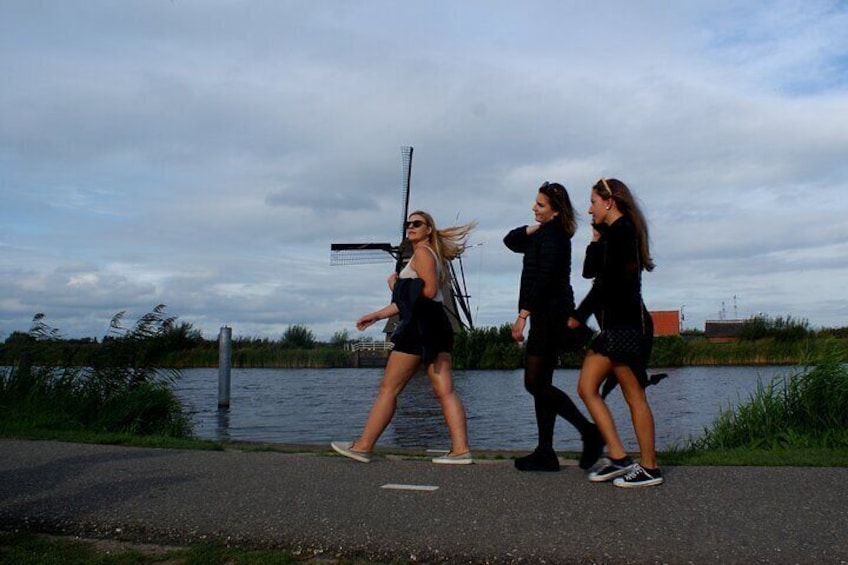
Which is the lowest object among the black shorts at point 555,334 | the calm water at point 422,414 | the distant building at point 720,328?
the calm water at point 422,414

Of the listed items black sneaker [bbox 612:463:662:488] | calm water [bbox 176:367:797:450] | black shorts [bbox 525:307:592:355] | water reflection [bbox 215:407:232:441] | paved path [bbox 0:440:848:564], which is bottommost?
water reflection [bbox 215:407:232:441]

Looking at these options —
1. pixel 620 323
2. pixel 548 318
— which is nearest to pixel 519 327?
pixel 548 318

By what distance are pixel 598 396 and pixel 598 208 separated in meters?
1.27

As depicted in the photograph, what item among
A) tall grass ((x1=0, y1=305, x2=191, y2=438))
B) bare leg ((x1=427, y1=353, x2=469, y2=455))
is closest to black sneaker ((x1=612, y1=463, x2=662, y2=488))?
bare leg ((x1=427, y1=353, x2=469, y2=455))

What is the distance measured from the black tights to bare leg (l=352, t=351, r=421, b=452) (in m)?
1.01

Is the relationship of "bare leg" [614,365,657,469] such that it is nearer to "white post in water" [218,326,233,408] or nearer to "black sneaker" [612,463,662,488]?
"black sneaker" [612,463,662,488]

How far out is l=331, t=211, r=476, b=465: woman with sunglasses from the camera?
21.4 feet

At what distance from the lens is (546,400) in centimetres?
613

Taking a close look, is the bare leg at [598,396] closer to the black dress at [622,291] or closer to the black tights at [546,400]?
the black dress at [622,291]

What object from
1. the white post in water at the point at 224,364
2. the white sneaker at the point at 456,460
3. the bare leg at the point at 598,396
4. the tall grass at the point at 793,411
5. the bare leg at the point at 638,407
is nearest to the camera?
the bare leg at the point at 638,407

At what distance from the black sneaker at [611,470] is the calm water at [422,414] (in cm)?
476

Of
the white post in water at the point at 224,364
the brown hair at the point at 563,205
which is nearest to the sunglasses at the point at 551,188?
the brown hair at the point at 563,205

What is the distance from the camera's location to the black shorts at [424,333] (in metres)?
6.54

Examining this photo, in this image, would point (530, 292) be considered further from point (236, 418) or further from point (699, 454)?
point (236, 418)
